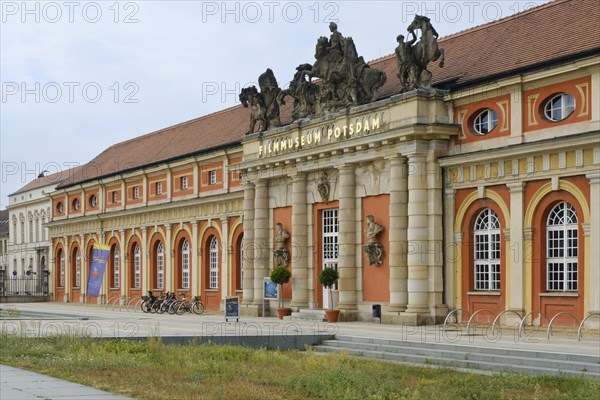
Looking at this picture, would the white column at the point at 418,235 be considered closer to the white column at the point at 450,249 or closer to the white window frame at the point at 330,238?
the white column at the point at 450,249

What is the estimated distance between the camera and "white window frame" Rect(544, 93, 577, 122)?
31125 mm

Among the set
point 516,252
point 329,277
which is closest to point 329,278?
point 329,277

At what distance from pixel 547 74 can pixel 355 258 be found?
11.8 metres

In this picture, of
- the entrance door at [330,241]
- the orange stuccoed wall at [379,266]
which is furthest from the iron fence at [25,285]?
the orange stuccoed wall at [379,266]

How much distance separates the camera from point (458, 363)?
82.5ft

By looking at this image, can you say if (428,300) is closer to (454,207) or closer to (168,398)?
(454,207)

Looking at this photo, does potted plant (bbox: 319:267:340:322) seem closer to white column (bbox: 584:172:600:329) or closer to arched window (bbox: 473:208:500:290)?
arched window (bbox: 473:208:500:290)

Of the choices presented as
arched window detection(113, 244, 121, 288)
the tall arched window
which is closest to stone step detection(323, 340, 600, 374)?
the tall arched window

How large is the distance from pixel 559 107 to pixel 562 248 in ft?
14.4

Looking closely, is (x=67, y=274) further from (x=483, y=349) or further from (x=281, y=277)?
(x=483, y=349)

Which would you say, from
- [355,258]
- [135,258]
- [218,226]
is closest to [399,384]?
[355,258]

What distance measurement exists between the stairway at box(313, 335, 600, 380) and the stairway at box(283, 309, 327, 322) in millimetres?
9612

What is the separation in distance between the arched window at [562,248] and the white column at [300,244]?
43.8 ft

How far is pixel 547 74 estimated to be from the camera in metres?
31.3
